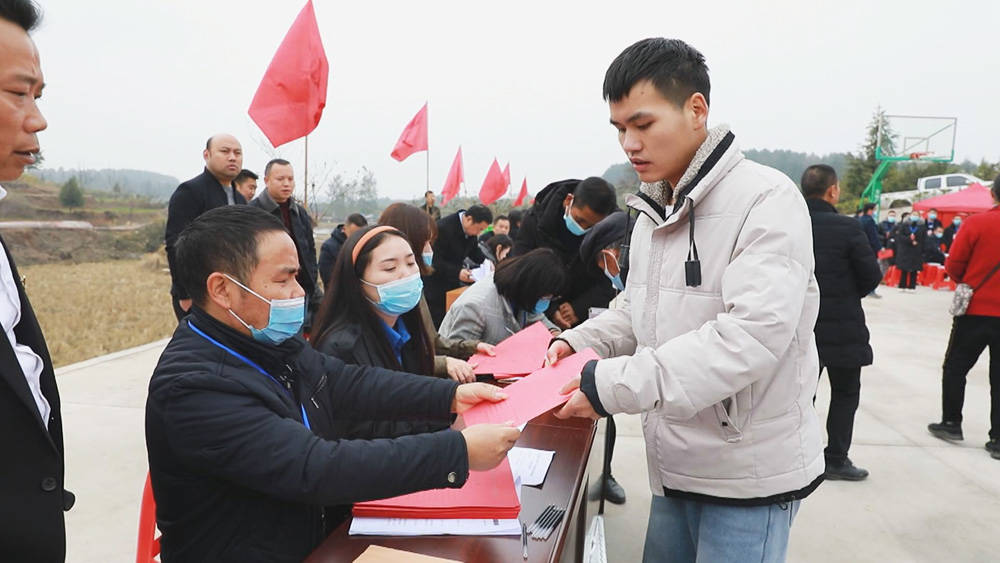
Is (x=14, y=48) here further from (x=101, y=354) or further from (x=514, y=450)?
(x=101, y=354)

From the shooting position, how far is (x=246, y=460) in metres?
1.08

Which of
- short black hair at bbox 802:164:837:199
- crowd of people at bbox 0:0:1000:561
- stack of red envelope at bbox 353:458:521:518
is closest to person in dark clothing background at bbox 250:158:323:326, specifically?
crowd of people at bbox 0:0:1000:561

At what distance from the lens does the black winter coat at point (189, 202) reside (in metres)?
3.30

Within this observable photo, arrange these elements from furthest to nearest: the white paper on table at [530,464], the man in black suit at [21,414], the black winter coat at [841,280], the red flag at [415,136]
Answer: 1. the red flag at [415,136]
2. the black winter coat at [841,280]
3. the white paper on table at [530,464]
4. the man in black suit at [21,414]

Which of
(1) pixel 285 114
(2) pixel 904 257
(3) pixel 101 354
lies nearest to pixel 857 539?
(1) pixel 285 114

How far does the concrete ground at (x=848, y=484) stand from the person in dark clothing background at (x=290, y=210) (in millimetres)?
1423

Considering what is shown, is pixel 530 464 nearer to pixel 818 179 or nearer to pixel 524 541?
pixel 524 541

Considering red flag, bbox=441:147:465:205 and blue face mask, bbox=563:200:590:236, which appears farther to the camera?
red flag, bbox=441:147:465:205

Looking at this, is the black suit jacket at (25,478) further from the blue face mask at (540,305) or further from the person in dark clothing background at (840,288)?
the person in dark clothing background at (840,288)

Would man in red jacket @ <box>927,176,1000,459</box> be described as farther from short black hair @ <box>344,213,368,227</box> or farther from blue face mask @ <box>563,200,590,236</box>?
short black hair @ <box>344,213,368,227</box>

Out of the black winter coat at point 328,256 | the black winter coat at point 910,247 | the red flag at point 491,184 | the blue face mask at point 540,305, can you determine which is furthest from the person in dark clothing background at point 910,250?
the blue face mask at point 540,305

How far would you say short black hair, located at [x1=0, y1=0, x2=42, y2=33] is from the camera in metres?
0.99

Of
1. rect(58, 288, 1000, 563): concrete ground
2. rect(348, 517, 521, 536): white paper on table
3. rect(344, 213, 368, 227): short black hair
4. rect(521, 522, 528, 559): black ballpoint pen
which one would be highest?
rect(344, 213, 368, 227): short black hair

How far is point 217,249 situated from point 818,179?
3.09 metres
